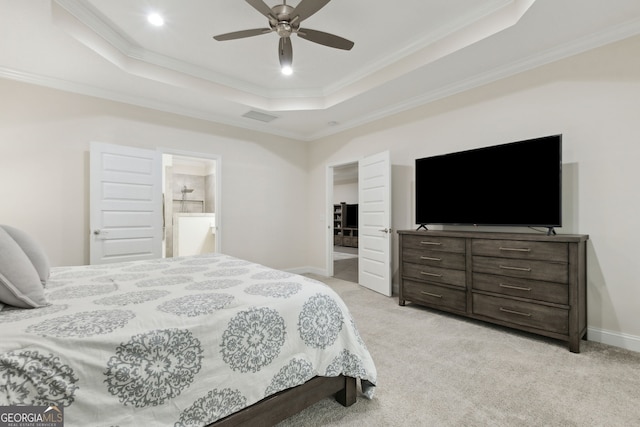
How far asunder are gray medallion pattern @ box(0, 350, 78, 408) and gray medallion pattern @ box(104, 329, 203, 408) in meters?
0.11

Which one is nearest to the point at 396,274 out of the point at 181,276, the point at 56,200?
the point at 181,276

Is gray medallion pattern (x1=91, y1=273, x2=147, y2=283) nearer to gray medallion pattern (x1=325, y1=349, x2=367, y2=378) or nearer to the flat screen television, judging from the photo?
gray medallion pattern (x1=325, y1=349, x2=367, y2=378)

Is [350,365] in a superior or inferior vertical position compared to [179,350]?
inferior

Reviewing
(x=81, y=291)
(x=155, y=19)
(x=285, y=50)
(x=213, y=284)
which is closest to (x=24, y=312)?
(x=81, y=291)

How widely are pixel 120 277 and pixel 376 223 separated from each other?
124 inches

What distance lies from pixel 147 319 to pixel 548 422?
2.08 meters

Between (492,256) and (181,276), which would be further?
(492,256)

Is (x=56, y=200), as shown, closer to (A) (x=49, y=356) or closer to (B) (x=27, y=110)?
(B) (x=27, y=110)

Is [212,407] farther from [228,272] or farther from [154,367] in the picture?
[228,272]

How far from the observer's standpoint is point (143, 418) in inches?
40.6

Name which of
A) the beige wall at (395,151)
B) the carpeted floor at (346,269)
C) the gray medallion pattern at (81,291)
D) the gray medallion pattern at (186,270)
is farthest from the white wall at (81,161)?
the gray medallion pattern at (81,291)

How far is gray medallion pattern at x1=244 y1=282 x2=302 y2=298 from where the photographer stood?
4.87 ft

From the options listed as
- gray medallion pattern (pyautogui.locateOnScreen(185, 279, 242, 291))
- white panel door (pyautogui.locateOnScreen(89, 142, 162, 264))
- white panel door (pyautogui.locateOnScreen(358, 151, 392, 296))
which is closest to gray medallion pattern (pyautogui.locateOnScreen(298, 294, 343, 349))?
gray medallion pattern (pyautogui.locateOnScreen(185, 279, 242, 291))

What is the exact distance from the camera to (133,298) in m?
1.40
